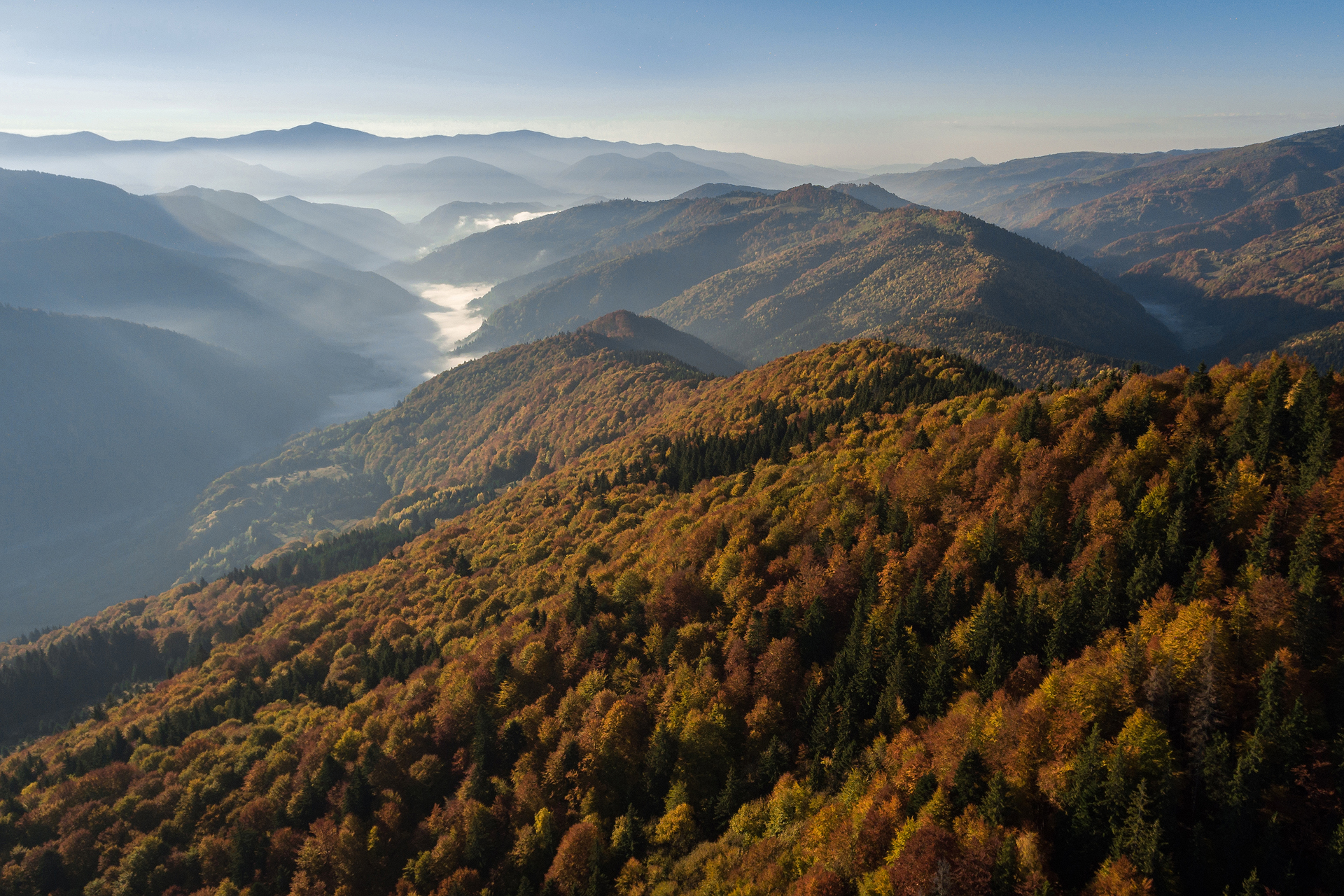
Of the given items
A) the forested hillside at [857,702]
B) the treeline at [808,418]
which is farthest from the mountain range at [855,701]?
the treeline at [808,418]

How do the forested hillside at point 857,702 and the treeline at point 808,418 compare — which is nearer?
the forested hillside at point 857,702

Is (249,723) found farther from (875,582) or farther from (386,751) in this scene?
(875,582)

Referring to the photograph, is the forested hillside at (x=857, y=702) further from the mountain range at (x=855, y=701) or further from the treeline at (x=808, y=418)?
the treeline at (x=808, y=418)

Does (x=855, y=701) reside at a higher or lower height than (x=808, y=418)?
lower

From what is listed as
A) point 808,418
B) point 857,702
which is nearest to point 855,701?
point 857,702

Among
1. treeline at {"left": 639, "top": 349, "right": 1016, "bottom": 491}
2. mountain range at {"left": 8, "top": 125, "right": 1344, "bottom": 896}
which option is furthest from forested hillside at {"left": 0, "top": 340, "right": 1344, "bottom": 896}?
treeline at {"left": 639, "top": 349, "right": 1016, "bottom": 491}

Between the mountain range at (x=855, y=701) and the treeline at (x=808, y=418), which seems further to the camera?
the treeline at (x=808, y=418)

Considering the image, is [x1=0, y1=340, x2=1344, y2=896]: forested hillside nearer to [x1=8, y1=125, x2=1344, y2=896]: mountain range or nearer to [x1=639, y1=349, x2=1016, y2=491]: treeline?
→ [x1=8, y1=125, x2=1344, y2=896]: mountain range

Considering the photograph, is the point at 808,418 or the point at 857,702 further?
the point at 808,418

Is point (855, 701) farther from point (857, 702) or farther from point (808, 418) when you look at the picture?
point (808, 418)
